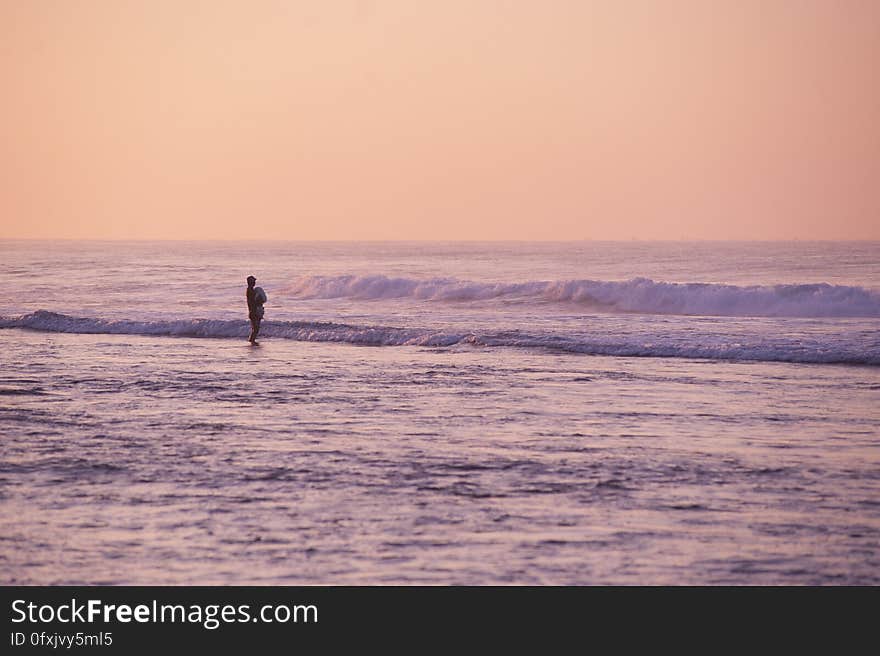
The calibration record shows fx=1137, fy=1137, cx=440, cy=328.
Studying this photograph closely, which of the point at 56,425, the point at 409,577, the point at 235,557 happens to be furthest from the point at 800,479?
the point at 56,425

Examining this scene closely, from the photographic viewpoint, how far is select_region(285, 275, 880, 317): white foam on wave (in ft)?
120

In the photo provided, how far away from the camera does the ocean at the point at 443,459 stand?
6.95 metres

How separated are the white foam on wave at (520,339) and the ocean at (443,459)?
0.11 m

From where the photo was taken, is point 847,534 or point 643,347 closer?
point 847,534

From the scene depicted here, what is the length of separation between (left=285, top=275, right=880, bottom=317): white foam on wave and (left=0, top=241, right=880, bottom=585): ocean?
44.1 feet

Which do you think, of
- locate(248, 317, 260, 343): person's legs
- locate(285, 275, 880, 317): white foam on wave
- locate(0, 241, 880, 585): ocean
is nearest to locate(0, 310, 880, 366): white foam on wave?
locate(0, 241, 880, 585): ocean

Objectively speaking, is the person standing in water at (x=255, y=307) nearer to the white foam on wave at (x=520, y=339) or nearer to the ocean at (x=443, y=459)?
the ocean at (x=443, y=459)

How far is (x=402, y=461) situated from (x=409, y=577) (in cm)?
332

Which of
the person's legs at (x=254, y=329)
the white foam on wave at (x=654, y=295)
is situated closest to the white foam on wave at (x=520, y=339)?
the person's legs at (x=254, y=329)

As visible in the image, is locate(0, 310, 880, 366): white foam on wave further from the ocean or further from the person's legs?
the person's legs

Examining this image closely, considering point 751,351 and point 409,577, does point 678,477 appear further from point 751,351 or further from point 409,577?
point 751,351

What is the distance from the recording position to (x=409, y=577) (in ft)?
21.7

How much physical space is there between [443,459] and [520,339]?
472 inches
